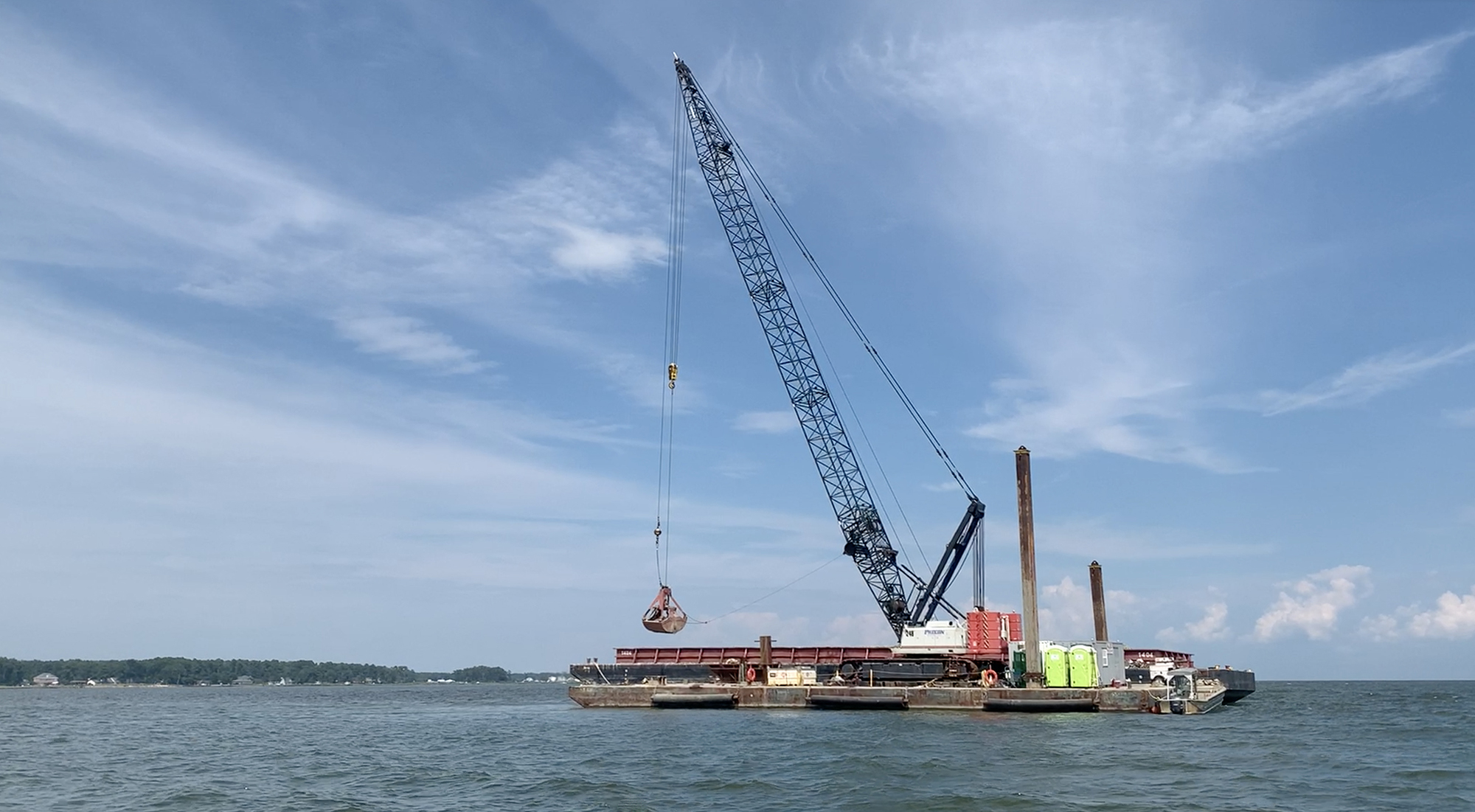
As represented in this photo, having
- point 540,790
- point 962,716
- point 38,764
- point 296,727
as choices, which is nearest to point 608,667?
point 296,727

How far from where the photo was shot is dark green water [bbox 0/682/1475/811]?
3169 centimetres

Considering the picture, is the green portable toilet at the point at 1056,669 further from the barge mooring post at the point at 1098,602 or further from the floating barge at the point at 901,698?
the barge mooring post at the point at 1098,602

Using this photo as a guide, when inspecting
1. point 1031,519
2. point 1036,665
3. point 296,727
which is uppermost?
point 1031,519

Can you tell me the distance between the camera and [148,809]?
3206 cm

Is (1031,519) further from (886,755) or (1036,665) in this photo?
(886,755)

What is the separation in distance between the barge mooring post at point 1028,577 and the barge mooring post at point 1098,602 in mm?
25330

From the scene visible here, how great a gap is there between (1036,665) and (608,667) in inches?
1332

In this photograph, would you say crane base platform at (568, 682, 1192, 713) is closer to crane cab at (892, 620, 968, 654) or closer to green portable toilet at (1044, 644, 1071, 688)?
green portable toilet at (1044, 644, 1071, 688)

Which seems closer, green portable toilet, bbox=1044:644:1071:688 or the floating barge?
the floating barge

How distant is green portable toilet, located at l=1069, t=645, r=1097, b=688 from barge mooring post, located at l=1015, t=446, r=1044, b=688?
70.3 inches

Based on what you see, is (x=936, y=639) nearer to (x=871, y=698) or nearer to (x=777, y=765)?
(x=871, y=698)

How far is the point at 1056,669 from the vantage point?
Answer: 60.3 m

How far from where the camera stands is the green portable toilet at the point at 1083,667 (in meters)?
59.5

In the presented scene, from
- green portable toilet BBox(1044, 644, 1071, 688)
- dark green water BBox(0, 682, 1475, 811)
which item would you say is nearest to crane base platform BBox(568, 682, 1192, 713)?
dark green water BBox(0, 682, 1475, 811)
